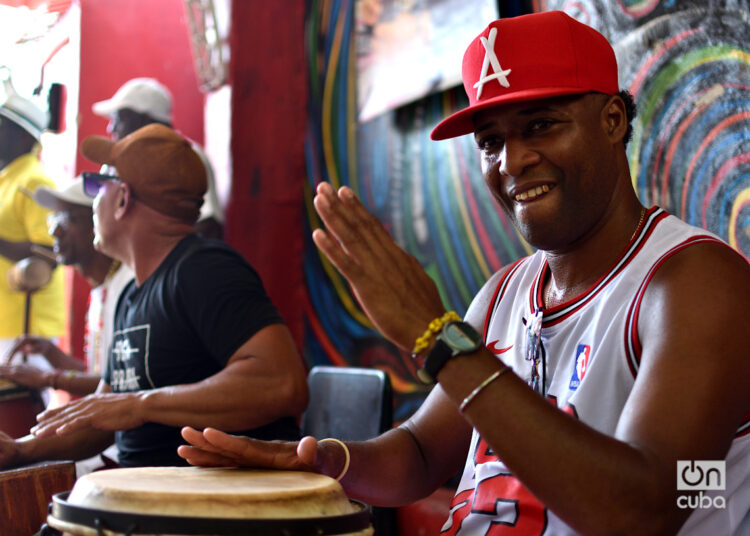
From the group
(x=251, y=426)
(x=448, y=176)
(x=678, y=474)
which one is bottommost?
(x=251, y=426)

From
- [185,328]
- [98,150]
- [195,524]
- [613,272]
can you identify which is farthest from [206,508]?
[98,150]

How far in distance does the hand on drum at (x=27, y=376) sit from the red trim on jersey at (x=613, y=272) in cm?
219

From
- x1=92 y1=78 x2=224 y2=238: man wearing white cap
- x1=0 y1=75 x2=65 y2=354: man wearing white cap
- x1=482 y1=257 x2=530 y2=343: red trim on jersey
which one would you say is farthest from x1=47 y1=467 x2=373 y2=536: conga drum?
x1=0 y1=75 x2=65 y2=354: man wearing white cap

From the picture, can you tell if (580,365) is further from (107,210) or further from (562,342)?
(107,210)

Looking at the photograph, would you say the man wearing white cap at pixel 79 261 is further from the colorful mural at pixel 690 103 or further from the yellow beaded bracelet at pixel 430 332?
the yellow beaded bracelet at pixel 430 332

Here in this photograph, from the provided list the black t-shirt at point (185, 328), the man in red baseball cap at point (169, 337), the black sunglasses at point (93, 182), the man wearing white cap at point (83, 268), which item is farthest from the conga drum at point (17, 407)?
the black sunglasses at point (93, 182)

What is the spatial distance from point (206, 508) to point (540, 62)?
94 cm

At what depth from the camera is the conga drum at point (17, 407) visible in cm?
278

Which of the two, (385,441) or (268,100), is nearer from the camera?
(385,441)

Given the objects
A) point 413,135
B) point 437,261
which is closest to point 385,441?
point 437,261

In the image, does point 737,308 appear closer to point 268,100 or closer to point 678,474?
point 678,474

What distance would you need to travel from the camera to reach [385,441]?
5.44 feet

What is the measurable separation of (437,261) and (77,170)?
8.38ft

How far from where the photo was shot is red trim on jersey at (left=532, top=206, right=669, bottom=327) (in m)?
1.37
